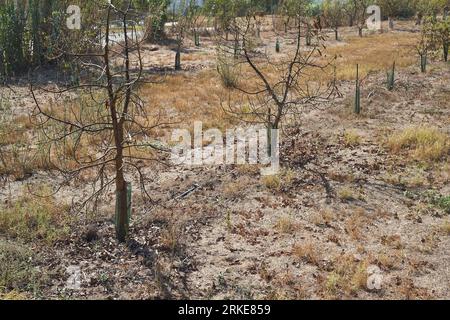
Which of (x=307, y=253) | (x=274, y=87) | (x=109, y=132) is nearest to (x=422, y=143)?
(x=274, y=87)

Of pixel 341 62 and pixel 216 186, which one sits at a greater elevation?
pixel 341 62

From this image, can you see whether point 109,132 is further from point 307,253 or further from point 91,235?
point 307,253

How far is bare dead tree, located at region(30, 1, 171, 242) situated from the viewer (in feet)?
12.5

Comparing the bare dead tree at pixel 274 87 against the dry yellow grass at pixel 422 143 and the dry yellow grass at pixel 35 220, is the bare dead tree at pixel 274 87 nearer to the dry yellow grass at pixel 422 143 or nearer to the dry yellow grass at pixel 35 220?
the dry yellow grass at pixel 422 143

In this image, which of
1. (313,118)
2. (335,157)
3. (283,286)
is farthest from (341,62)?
(283,286)

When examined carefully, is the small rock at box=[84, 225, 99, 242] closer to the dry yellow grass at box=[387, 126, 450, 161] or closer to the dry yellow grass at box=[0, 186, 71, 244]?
the dry yellow grass at box=[0, 186, 71, 244]

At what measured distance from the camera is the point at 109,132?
23.0ft

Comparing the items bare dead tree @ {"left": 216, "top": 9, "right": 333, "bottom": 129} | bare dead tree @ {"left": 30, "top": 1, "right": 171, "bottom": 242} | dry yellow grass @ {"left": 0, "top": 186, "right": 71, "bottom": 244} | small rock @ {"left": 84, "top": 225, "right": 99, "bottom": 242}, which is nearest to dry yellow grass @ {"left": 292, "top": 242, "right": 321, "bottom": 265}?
bare dead tree @ {"left": 30, "top": 1, "right": 171, "bottom": 242}

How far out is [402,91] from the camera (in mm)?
10047

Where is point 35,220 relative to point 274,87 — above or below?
below
